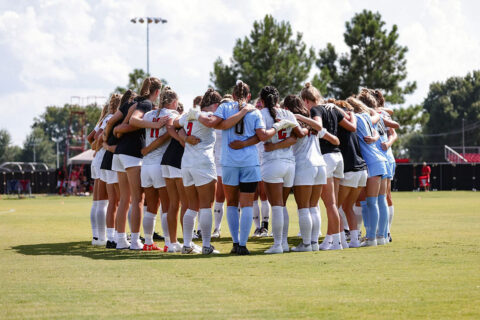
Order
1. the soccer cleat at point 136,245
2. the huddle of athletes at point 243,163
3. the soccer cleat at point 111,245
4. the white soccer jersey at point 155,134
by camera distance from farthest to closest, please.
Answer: the soccer cleat at point 111,245, the soccer cleat at point 136,245, the white soccer jersey at point 155,134, the huddle of athletes at point 243,163

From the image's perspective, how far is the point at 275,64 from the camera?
62750 mm

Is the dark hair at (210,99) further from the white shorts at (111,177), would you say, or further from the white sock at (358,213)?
the white sock at (358,213)

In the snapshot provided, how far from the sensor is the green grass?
18.6ft

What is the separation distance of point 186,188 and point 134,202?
1041 mm

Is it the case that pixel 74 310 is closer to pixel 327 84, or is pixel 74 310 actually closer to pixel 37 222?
pixel 37 222

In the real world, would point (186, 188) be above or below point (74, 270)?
above

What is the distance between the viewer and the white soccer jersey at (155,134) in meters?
10.0

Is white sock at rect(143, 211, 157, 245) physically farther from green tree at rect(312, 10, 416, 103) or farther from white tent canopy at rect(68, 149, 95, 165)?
green tree at rect(312, 10, 416, 103)

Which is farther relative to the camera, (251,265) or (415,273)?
(251,265)

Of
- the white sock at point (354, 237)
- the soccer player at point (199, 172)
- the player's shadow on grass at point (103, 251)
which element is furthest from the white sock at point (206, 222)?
the white sock at point (354, 237)

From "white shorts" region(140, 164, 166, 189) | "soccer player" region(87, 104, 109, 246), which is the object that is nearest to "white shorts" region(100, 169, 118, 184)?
"soccer player" region(87, 104, 109, 246)

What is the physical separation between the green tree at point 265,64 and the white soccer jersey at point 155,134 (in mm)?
49913

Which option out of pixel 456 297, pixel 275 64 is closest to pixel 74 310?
pixel 456 297

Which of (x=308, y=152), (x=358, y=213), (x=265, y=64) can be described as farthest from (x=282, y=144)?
(x=265, y=64)
